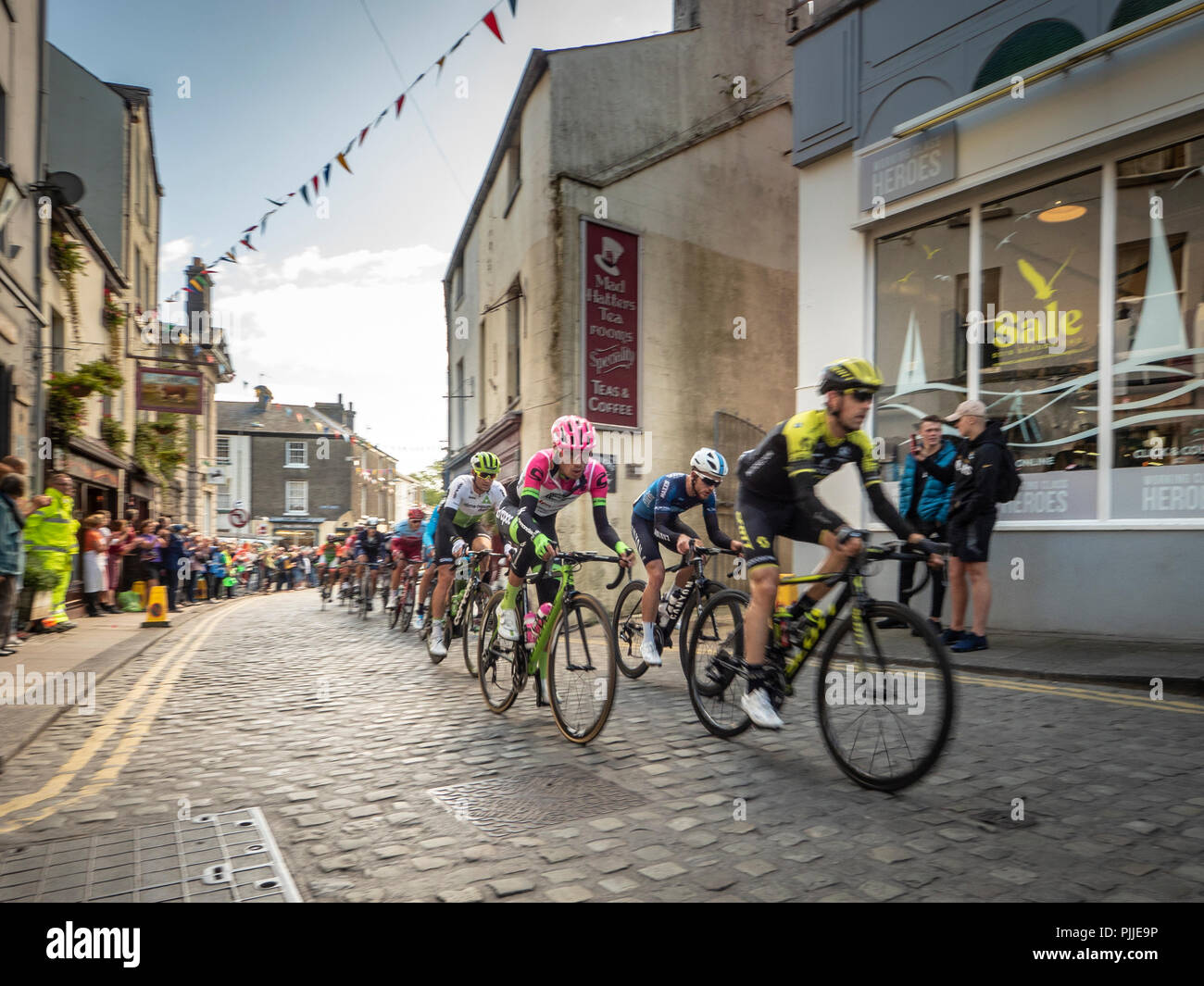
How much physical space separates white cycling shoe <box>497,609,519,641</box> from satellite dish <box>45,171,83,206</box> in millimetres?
12664

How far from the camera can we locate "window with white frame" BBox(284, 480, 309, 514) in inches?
2249

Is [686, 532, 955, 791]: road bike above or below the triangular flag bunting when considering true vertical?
below

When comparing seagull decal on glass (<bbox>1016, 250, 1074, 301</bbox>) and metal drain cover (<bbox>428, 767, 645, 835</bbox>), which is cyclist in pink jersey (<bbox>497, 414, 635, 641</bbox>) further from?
seagull decal on glass (<bbox>1016, 250, 1074, 301</bbox>)

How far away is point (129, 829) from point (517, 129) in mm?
16238

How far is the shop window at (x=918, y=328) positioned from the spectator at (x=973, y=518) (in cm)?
214

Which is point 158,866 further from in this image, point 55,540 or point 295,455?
point 295,455

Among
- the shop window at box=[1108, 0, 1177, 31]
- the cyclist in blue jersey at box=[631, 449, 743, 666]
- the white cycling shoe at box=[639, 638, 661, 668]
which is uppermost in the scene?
the shop window at box=[1108, 0, 1177, 31]

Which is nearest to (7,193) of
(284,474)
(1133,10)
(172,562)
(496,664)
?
(172,562)

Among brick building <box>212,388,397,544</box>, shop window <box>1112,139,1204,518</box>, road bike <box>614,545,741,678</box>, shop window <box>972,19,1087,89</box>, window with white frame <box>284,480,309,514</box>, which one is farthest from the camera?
window with white frame <box>284,480,309,514</box>

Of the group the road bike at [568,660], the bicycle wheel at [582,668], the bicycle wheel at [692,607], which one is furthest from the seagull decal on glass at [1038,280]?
the bicycle wheel at [582,668]

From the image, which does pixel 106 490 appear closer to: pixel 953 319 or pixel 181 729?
pixel 181 729

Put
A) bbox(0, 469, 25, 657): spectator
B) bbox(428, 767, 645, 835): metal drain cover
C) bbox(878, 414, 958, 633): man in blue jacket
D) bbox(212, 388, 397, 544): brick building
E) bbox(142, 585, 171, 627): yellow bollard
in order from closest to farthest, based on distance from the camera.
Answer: bbox(428, 767, 645, 835): metal drain cover, bbox(878, 414, 958, 633): man in blue jacket, bbox(0, 469, 25, 657): spectator, bbox(142, 585, 171, 627): yellow bollard, bbox(212, 388, 397, 544): brick building

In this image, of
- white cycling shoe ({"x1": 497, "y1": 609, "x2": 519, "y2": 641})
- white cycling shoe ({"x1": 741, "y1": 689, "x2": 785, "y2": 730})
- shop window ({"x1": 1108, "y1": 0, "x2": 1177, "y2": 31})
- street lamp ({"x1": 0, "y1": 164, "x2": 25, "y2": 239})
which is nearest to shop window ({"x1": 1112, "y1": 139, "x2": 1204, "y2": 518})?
shop window ({"x1": 1108, "y1": 0, "x2": 1177, "y2": 31})

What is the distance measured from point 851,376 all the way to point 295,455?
189ft
